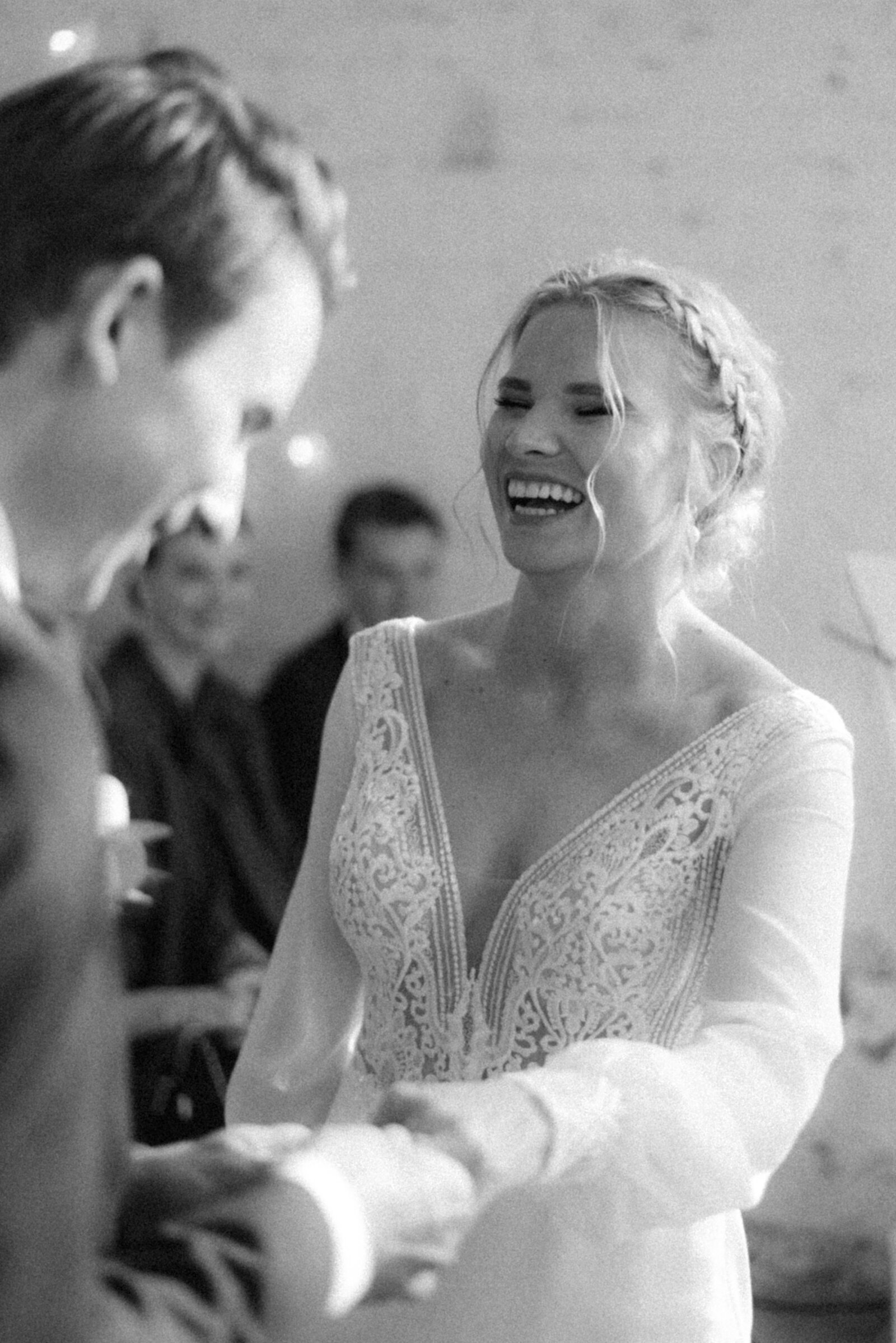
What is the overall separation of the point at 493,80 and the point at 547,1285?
2995 millimetres

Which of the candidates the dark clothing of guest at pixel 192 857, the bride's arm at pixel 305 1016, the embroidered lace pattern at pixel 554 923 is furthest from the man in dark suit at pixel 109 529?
the dark clothing of guest at pixel 192 857

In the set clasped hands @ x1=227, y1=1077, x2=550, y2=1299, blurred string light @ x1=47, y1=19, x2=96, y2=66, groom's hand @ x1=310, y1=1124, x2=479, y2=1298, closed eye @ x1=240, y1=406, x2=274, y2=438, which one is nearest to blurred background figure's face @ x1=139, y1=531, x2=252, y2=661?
blurred string light @ x1=47, y1=19, x2=96, y2=66

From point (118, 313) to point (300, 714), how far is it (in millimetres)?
3060

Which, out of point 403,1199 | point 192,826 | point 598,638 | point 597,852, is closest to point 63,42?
point 192,826

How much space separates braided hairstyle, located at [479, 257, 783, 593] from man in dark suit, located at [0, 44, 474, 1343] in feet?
3.37

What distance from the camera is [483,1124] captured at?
1.34 m

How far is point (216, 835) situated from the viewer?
148 inches

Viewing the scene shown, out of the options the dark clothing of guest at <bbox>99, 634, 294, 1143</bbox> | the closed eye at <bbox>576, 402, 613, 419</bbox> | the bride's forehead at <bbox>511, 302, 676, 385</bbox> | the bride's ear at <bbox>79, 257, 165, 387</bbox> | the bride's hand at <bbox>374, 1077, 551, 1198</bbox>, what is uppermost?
the bride's forehead at <bbox>511, 302, 676, 385</bbox>

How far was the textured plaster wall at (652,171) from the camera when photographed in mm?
4117

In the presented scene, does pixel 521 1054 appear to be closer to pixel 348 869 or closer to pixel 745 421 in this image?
pixel 348 869

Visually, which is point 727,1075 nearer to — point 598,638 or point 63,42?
point 598,638

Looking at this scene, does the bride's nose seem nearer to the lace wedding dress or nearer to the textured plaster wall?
the lace wedding dress

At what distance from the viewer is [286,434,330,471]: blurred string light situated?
4238 millimetres

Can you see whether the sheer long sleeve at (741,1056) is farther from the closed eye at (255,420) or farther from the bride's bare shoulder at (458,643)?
the closed eye at (255,420)
